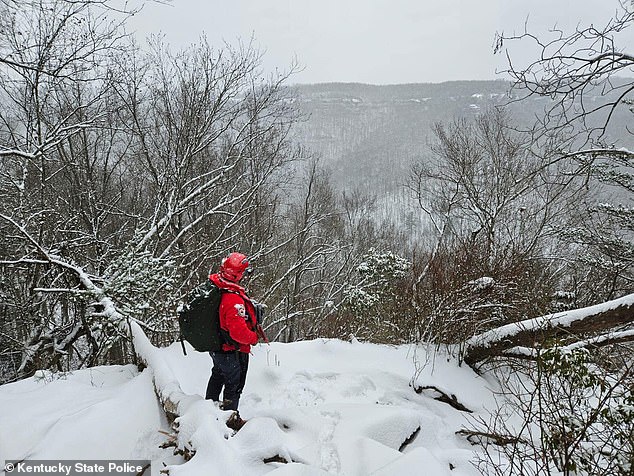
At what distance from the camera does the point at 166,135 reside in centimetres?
1202

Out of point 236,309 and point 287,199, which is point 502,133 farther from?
point 236,309

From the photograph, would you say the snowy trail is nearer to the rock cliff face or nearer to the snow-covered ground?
the snow-covered ground

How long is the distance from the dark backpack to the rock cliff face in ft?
231

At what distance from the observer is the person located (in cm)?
407

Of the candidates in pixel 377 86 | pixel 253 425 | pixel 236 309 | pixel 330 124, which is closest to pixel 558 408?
pixel 253 425

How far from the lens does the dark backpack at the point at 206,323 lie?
412 cm

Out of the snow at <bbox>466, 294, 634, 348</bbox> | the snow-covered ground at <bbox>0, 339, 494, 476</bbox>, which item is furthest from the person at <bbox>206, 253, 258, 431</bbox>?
the snow at <bbox>466, 294, 634, 348</bbox>

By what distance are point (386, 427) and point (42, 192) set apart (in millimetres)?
10353

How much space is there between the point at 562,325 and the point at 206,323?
181 inches

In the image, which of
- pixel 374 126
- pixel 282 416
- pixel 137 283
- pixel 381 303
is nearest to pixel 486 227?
pixel 381 303

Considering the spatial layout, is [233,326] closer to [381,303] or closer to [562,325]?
[562,325]

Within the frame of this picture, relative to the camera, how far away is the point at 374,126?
119000 mm

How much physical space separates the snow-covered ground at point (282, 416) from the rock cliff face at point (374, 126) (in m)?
68.5

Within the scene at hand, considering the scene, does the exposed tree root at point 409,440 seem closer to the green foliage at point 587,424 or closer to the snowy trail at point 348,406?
the snowy trail at point 348,406
